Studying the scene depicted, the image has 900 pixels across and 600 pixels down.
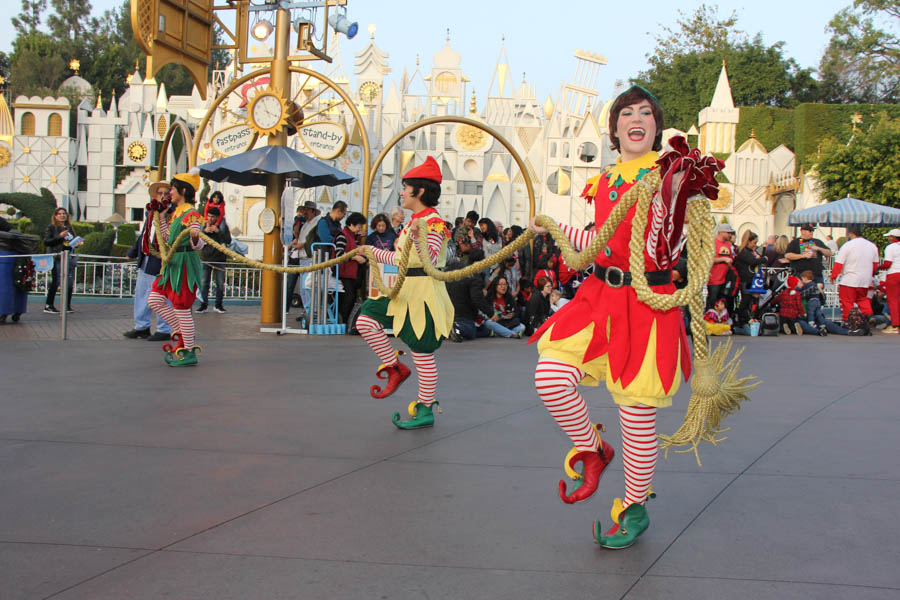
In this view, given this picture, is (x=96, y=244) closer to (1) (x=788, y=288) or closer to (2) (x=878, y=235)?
(1) (x=788, y=288)

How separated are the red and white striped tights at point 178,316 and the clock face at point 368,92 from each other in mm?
44247

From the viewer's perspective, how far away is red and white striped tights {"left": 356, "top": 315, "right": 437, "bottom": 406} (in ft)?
19.9

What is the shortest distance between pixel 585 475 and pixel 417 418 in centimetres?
235

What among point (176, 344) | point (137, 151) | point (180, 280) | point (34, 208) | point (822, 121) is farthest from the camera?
point (137, 151)

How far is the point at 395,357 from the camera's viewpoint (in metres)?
6.36

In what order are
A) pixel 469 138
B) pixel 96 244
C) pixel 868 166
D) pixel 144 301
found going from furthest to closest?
pixel 469 138
pixel 868 166
pixel 96 244
pixel 144 301

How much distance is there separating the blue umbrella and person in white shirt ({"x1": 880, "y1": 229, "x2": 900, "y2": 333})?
31.7 feet

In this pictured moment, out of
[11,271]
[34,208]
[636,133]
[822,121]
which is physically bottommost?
[11,271]

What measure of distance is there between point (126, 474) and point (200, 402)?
7.38 feet

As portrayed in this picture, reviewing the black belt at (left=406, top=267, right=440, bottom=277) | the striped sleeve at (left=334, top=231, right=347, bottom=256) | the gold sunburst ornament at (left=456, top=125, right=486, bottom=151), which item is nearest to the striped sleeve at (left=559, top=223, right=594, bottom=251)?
the black belt at (left=406, top=267, right=440, bottom=277)

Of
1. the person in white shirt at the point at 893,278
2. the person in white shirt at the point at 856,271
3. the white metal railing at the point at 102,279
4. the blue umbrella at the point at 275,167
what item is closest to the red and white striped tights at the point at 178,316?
the blue umbrella at the point at 275,167

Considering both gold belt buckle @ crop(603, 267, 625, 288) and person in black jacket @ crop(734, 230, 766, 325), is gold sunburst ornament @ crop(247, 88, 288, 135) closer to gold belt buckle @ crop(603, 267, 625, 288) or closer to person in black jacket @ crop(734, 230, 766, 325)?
person in black jacket @ crop(734, 230, 766, 325)

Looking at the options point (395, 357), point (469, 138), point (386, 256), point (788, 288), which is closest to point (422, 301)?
point (386, 256)

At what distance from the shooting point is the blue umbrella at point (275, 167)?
42.1ft
